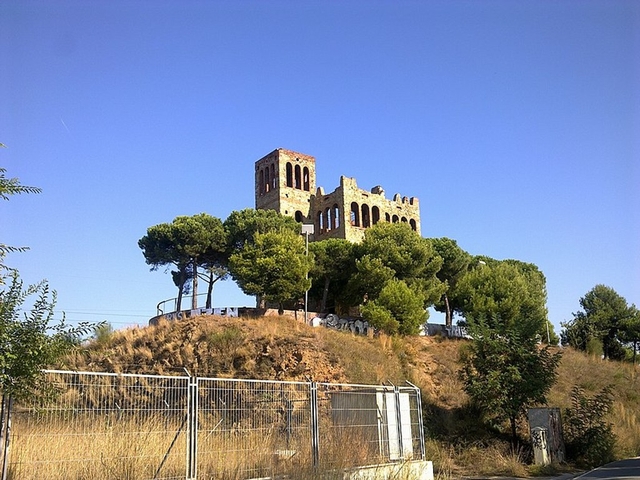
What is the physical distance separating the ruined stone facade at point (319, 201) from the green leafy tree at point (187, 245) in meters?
13.6

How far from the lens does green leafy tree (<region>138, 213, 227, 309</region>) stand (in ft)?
152

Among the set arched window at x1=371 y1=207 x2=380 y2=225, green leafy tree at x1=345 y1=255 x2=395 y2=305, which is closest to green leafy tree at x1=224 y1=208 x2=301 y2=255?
green leafy tree at x1=345 y1=255 x2=395 y2=305

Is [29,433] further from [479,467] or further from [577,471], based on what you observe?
[577,471]

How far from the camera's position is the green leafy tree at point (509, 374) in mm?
18766

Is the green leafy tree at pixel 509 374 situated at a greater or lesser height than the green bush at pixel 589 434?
greater

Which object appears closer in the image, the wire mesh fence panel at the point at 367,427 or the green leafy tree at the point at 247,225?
the wire mesh fence panel at the point at 367,427

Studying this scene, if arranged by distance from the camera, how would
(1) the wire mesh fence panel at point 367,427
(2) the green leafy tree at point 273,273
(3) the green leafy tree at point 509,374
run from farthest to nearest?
(2) the green leafy tree at point 273,273, (3) the green leafy tree at point 509,374, (1) the wire mesh fence panel at point 367,427

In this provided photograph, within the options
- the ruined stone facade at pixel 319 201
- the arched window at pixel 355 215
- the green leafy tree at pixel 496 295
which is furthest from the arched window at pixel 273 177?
the green leafy tree at pixel 496 295

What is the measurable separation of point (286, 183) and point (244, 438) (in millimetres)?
53482

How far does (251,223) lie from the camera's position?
47.3 meters

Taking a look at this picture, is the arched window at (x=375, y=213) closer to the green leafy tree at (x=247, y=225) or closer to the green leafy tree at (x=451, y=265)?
the green leafy tree at (x=451, y=265)

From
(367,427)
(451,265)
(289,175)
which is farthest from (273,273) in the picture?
(289,175)

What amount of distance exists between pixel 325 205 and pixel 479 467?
148 feet

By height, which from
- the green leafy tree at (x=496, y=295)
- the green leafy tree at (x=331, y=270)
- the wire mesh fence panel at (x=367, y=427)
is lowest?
the wire mesh fence panel at (x=367, y=427)
